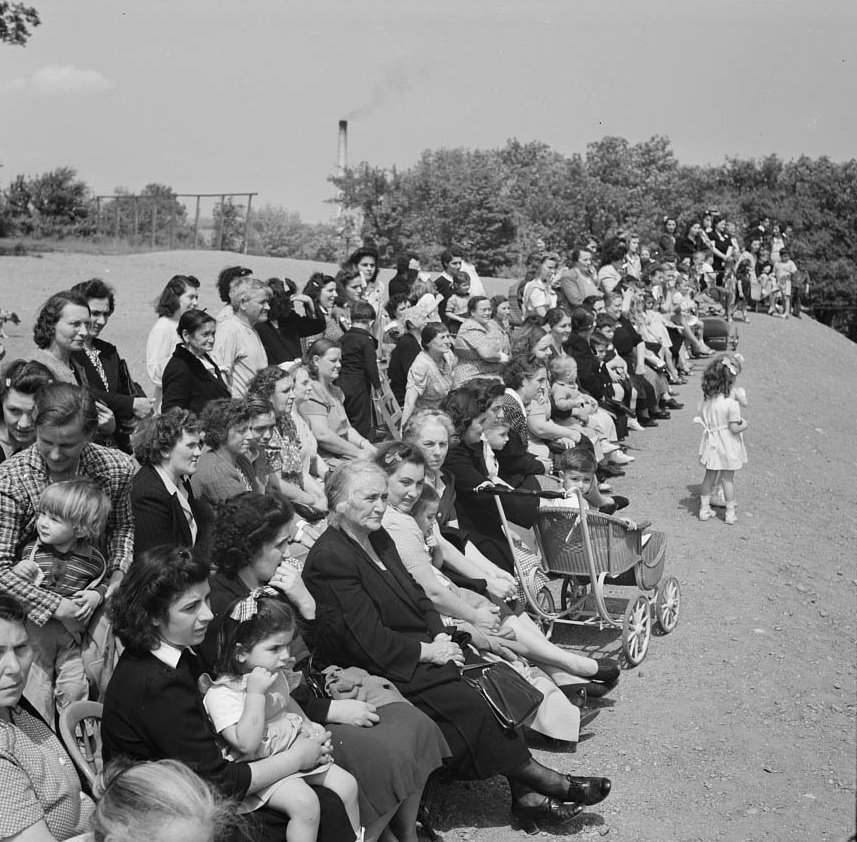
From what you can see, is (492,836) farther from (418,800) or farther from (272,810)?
(272,810)

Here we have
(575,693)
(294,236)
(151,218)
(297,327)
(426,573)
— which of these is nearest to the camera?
(426,573)

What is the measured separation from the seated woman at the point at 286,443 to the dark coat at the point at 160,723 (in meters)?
2.75

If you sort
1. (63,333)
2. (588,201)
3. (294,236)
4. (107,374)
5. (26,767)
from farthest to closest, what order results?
(294,236), (588,201), (107,374), (63,333), (26,767)

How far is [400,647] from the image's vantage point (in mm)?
5156

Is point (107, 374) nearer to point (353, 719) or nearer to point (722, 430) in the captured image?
point (353, 719)

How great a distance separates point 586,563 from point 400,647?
7.39 ft

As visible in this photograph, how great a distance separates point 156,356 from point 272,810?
3927 millimetres

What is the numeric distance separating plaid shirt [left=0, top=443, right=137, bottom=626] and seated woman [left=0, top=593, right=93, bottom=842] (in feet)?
1.87

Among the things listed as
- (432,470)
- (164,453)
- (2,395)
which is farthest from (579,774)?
(2,395)

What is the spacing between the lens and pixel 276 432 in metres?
7.03

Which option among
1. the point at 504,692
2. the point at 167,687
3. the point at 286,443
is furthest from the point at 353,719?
the point at 286,443

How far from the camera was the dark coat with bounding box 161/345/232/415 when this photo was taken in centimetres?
693

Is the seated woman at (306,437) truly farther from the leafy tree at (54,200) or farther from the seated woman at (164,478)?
the leafy tree at (54,200)

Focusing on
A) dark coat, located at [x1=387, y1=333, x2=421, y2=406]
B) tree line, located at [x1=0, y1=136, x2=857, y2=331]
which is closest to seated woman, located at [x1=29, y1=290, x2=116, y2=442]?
dark coat, located at [x1=387, y1=333, x2=421, y2=406]
